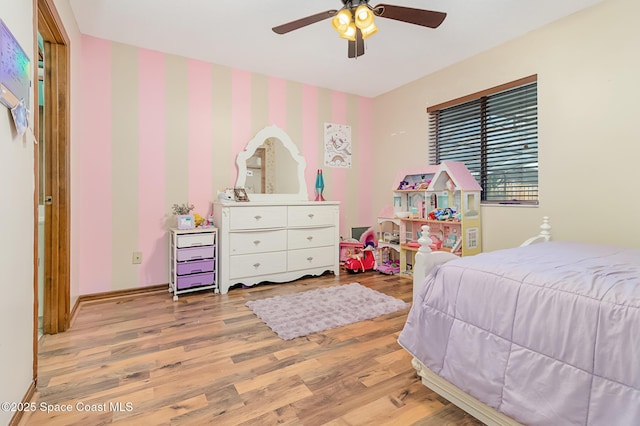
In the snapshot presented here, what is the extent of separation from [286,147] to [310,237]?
1.16 m

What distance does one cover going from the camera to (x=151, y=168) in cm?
327

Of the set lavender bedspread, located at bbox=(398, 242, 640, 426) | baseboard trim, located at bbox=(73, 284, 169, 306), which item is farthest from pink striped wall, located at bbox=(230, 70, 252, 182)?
lavender bedspread, located at bbox=(398, 242, 640, 426)

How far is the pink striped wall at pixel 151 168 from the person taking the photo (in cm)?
321

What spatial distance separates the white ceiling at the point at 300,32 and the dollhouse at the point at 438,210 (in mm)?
1159

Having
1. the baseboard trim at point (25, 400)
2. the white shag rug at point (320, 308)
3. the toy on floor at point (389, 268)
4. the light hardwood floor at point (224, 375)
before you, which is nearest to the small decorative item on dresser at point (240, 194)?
the white shag rug at point (320, 308)

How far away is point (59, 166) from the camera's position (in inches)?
88.7

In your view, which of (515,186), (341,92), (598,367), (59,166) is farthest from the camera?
(341,92)

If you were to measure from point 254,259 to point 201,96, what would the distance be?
→ 1.85m

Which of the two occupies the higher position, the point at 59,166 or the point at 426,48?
the point at 426,48

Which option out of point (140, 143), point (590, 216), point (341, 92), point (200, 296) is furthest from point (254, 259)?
point (590, 216)

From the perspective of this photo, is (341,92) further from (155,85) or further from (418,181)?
(155,85)

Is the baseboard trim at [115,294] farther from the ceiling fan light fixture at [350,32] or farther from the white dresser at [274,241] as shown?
the ceiling fan light fixture at [350,32]

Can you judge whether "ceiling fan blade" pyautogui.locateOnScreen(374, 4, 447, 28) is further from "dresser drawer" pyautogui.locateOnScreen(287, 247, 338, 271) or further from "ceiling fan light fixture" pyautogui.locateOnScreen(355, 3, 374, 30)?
"dresser drawer" pyautogui.locateOnScreen(287, 247, 338, 271)

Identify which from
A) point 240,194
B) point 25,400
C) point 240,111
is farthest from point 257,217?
point 25,400
